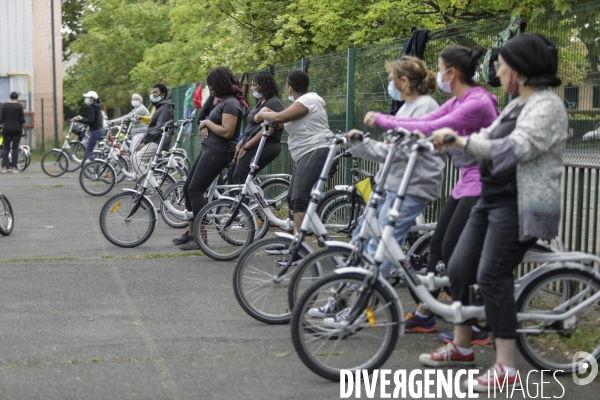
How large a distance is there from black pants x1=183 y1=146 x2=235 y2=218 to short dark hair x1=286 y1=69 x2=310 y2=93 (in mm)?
1502

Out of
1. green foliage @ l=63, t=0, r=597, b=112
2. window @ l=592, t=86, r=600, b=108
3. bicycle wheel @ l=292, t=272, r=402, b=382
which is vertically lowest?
bicycle wheel @ l=292, t=272, r=402, b=382

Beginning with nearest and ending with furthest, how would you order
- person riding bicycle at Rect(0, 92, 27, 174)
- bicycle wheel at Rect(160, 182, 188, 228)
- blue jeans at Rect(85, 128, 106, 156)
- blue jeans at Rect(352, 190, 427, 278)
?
blue jeans at Rect(352, 190, 427, 278), bicycle wheel at Rect(160, 182, 188, 228), blue jeans at Rect(85, 128, 106, 156), person riding bicycle at Rect(0, 92, 27, 174)

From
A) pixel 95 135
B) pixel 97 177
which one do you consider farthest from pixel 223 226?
pixel 95 135

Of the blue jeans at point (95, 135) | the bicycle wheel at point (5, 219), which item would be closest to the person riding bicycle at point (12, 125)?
the blue jeans at point (95, 135)

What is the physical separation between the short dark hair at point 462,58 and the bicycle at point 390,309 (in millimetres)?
767

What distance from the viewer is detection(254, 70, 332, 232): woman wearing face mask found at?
8164 mm

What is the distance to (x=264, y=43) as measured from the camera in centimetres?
1794

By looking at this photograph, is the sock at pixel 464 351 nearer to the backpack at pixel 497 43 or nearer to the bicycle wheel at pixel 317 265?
the bicycle wheel at pixel 317 265

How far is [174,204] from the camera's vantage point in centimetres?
1160

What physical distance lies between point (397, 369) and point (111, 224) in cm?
569

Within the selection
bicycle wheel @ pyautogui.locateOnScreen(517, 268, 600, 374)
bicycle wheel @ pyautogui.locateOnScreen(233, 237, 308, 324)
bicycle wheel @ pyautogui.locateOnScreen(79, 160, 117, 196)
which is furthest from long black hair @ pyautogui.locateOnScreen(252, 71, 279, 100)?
bicycle wheel @ pyautogui.locateOnScreen(79, 160, 117, 196)

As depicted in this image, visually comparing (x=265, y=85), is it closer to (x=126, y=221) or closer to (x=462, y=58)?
(x=126, y=221)

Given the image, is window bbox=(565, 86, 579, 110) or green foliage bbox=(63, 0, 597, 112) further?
green foliage bbox=(63, 0, 597, 112)

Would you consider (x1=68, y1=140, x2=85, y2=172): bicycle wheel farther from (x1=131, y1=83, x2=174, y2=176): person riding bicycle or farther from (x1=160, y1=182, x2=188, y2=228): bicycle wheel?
(x1=160, y1=182, x2=188, y2=228): bicycle wheel
